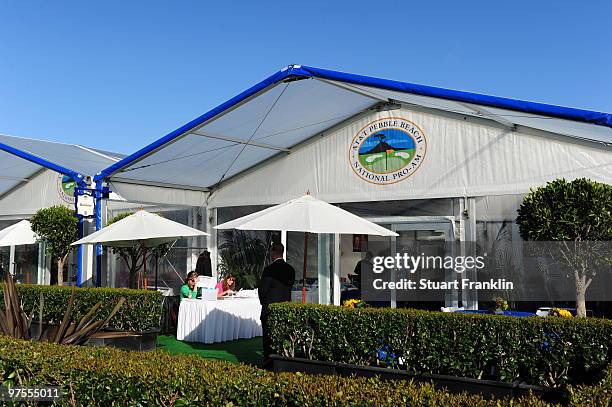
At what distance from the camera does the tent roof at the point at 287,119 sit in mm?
7840

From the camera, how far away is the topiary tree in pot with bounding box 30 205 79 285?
597 inches

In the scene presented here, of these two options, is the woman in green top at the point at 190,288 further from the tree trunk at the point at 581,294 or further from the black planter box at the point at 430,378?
the tree trunk at the point at 581,294

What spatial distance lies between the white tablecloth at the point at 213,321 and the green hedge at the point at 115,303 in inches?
55.1

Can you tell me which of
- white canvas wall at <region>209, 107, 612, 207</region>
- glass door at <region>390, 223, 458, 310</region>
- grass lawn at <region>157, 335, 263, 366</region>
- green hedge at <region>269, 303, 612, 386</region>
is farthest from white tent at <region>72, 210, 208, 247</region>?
green hedge at <region>269, 303, 612, 386</region>

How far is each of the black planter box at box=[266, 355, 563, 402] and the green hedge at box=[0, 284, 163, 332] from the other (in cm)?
216

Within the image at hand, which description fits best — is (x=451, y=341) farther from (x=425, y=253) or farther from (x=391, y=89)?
(x=425, y=253)

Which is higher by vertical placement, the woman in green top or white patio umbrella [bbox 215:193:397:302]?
white patio umbrella [bbox 215:193:397:302]

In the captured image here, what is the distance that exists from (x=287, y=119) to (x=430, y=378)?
5809mm

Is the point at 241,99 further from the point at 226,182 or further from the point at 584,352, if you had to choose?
the point at 584,352

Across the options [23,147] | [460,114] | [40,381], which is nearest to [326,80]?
[460,114]

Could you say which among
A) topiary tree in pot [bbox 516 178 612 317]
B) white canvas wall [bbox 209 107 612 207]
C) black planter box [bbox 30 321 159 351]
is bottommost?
black planter box [bbox 30 321 159 351]

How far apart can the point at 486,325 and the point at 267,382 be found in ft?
9.65

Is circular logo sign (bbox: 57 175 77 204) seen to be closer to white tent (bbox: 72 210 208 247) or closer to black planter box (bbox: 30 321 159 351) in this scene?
white tent (bbox: 72 210 208 247)

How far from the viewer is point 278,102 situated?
31.2ft
